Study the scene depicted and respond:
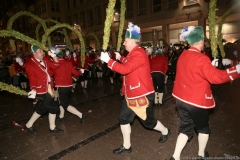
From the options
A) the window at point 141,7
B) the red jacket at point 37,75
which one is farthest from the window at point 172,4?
the red jacket at point 37,75

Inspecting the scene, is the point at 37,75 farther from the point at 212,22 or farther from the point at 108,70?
the point at 108,70

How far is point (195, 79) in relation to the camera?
9.17ft

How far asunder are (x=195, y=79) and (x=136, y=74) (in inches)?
38.2

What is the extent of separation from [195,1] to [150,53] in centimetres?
1559

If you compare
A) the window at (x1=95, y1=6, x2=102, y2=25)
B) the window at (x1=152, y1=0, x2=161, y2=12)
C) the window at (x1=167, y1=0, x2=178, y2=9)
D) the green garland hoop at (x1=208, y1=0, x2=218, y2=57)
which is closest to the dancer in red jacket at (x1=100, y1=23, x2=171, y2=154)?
the green garland hoop at (x1=208, y1=0, x2=218, y2=57)

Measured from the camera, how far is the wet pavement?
3623mm

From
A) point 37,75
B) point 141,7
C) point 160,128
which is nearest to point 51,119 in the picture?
point 37,75

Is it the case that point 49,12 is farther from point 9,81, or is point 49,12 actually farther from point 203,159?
point 203,159

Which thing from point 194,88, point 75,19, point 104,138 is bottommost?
point 104,138

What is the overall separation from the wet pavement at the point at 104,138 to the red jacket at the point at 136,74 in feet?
4.04

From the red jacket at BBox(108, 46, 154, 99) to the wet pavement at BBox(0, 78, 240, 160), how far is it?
1.23 meters

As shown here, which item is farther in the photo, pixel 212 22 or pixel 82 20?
pixel 82 20

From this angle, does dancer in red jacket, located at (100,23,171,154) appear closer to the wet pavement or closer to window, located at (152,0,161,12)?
the wet pavement

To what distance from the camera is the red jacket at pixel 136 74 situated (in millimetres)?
3178
